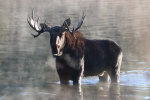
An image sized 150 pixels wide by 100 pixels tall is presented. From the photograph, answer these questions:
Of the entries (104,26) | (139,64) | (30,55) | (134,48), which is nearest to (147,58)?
(139,64)

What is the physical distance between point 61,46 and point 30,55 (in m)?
6.22

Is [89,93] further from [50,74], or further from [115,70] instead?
[50,74]

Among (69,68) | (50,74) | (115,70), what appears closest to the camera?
(69,68)

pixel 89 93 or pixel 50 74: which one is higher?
pixel 50 74

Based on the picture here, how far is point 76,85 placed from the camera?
33.2 ft

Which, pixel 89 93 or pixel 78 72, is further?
pixel 89 93

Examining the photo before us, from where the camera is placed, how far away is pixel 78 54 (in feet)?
33.0

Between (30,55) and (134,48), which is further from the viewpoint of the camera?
(134,48)

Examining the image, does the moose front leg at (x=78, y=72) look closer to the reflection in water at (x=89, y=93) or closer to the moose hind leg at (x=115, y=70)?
the reflection in water at (x=89, y=93)

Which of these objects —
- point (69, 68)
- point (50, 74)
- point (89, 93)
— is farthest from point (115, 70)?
point (50, 74)

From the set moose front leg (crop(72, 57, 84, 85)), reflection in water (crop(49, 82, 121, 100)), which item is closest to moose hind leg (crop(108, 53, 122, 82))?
reflection in water (crop(49, 82, 121, 100))

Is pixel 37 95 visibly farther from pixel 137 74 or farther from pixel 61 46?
pixel 137 74

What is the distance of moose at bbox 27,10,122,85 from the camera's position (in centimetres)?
963

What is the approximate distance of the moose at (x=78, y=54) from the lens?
379 inches
